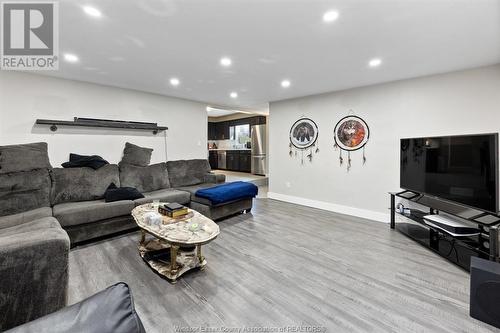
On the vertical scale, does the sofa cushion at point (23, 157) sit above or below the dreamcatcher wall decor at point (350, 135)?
below

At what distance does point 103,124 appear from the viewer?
386 centimetres

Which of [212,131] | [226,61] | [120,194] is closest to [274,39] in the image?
[226,61]

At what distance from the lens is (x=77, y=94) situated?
3.67 m

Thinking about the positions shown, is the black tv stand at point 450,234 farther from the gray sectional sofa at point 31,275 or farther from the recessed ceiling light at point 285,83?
the gray sectional sofa at point 31,275

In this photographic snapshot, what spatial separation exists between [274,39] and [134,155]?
324 centimetres

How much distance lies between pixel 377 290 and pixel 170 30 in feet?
10.1

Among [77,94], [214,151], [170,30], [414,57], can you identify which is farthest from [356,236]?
[214,151]

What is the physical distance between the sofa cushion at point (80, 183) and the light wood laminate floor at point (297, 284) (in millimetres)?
879

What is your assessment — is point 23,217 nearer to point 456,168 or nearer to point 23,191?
point 23,191

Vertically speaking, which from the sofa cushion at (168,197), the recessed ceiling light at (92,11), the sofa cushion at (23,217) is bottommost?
the sofa cushion at (23,217)

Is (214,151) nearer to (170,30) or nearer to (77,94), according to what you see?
(77,94)

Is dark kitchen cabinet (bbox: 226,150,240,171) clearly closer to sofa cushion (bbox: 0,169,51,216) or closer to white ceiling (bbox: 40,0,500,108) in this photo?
white ceiling (bbox: 40,0,500,108)

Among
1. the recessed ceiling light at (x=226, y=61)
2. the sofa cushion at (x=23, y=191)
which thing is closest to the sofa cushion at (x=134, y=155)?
the sofa cushion at (x=23, y=191)

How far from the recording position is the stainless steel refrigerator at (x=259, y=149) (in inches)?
304
